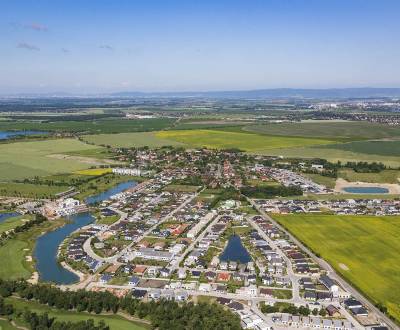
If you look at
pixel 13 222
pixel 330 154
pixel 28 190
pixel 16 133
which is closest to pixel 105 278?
pixel 13 222

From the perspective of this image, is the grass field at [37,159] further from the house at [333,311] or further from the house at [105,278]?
the house at [333,311]

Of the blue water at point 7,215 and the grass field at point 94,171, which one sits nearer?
the blue water at point 7,215

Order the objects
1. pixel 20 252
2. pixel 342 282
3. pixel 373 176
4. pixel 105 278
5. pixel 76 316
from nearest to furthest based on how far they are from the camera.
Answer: pixel 76 316, pixel 342 282, pixel 105 278, pixel 20 252, pixel 373 176

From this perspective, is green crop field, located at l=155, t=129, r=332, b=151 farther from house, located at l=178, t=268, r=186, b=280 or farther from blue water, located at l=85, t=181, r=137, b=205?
house, located at l=178, t=268, r=186, b=280

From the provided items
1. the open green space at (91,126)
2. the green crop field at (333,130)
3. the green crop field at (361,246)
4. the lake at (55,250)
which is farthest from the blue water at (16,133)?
the green crop field at (361,246)

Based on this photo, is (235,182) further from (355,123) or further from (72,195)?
(355,123)

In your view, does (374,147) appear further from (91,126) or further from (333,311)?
(91,126)
